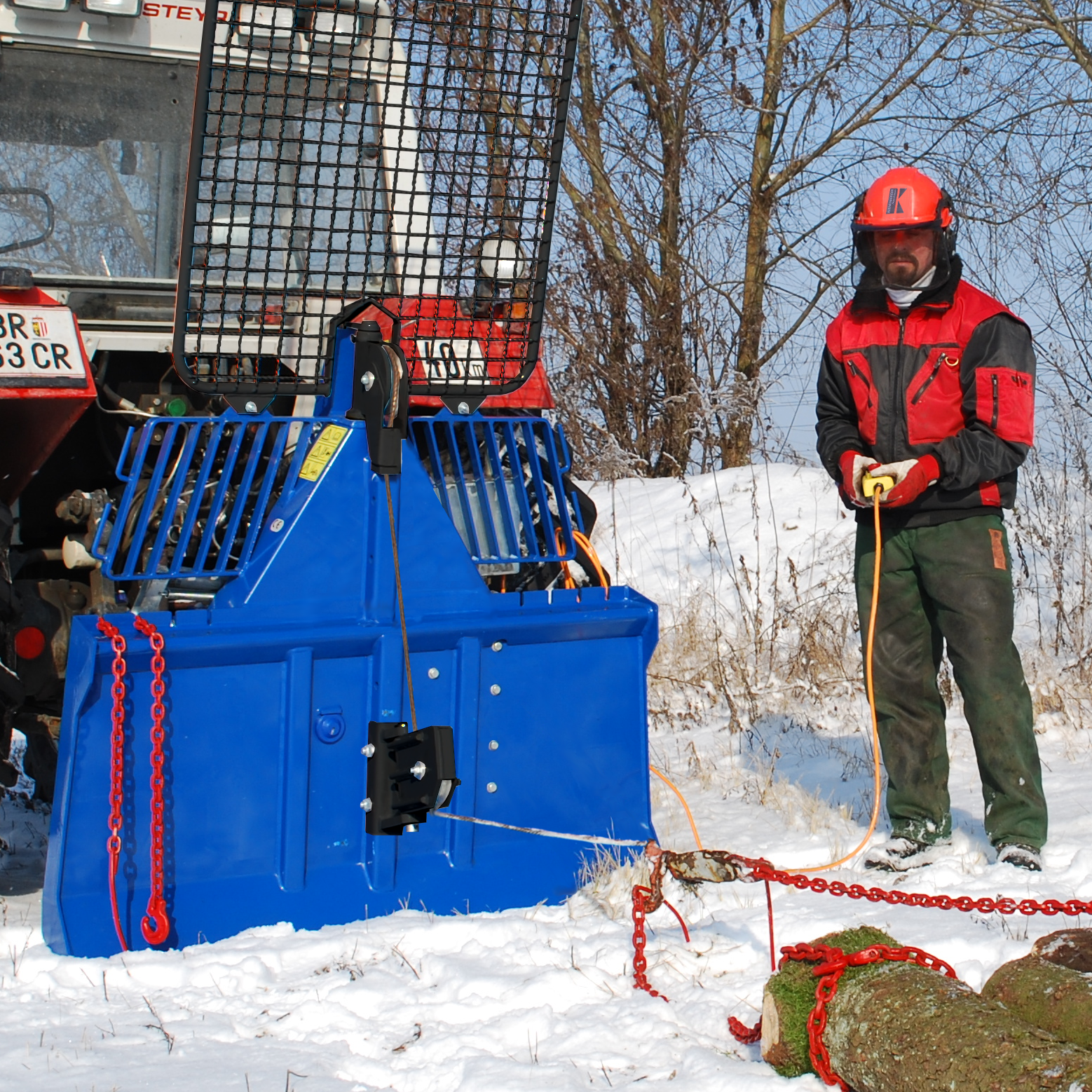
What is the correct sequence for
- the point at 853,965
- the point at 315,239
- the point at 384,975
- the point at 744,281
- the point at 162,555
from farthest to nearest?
the point at 744,281, the point at 315,239, the point at 162,555, the point at 384,975, the point at 853,965

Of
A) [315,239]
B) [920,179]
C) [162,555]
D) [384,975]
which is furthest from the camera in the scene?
[315,239]

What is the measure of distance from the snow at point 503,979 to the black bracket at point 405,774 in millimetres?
244

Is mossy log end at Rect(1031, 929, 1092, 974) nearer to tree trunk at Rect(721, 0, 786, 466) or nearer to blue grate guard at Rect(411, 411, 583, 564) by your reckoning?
blue grate guard at Rect(411, 411, 583, 564)

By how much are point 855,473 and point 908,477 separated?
0.55 feet

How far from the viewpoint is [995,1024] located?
2.04 metres

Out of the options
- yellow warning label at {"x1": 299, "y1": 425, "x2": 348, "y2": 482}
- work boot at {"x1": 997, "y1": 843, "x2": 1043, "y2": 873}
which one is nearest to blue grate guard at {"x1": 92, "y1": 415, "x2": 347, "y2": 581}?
yellow warning label at {"x1": 299, "y1": 425, "x2": 348, "y2": 482}

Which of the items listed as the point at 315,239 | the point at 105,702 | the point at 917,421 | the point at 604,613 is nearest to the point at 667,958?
the point at 604,613

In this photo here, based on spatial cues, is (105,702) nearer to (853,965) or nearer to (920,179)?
(853,965)

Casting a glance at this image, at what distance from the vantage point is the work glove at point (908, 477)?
349 centimetres

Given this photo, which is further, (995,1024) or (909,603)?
(909,603)

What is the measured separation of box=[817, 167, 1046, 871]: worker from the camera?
3516mm

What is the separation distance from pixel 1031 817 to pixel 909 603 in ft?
2.08

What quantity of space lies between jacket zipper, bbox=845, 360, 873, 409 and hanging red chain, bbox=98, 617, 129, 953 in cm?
202

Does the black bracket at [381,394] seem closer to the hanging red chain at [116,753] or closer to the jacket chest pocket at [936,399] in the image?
the hanging red chain at [116,753]
